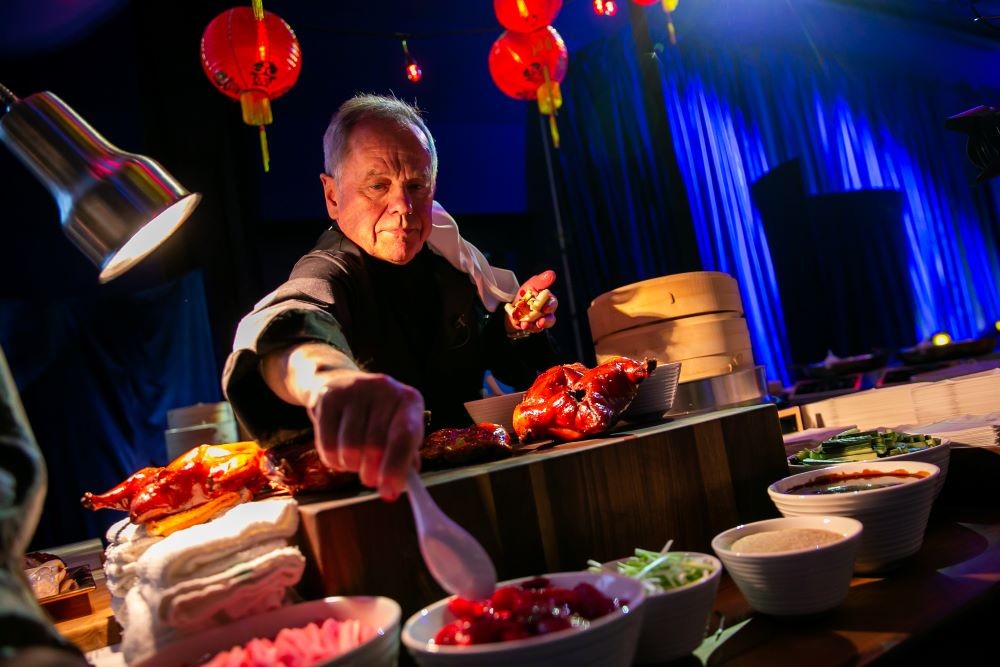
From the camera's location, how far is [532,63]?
4484 millimetres

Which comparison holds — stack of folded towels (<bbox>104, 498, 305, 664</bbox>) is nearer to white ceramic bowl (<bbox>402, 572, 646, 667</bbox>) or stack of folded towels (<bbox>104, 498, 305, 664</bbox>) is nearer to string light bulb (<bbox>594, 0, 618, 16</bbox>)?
white ceramic bowl (<bbox>402, 572, 646, 667</bbox>)

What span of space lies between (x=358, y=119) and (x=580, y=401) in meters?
0.95

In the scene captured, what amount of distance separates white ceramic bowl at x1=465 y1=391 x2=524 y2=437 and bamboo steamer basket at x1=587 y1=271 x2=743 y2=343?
1.95ft

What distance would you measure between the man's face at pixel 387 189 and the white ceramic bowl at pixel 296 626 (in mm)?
1056

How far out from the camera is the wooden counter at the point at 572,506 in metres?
1.15

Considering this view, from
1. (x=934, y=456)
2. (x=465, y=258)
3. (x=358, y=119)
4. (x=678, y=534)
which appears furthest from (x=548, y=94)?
(x=678, y=534)

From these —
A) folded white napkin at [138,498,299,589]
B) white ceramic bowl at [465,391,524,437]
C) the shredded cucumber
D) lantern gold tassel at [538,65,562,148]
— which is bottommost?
the shredded cucumber

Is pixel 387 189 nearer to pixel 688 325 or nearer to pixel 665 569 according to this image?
pixel 688 325

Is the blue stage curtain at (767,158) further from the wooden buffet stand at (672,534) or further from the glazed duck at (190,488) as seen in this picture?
the glazed duck at (190,488)

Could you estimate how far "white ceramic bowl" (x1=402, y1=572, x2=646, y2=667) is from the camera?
0.82 metres

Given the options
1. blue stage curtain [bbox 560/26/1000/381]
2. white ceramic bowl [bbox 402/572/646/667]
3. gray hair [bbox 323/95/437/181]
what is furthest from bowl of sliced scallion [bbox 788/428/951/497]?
blue stage curtain [bbox 560/26/1000/381]

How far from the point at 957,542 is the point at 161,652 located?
4.97 ft

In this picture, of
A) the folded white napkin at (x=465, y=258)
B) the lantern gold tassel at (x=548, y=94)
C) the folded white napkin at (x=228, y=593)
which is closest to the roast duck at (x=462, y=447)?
the folded white napkin at (x=228, y=593)

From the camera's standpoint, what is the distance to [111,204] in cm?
125
